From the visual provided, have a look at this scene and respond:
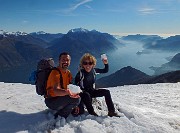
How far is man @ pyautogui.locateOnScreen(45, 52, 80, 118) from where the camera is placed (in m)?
7.84

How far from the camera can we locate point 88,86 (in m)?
9.76

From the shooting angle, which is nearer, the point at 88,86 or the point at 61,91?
the point at 61,91

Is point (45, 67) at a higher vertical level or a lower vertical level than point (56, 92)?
higher

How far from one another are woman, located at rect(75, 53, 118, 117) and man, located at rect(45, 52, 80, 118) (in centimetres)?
64

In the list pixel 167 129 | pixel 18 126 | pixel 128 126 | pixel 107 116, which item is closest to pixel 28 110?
pixel 18 126

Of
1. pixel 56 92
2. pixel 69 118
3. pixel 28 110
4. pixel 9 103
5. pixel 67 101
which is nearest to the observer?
pixel 56 92

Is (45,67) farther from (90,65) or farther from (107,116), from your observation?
(107,116)

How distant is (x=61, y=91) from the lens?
774cm

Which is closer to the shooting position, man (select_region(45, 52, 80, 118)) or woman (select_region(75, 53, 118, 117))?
man (select_region(45, 52, 80, 118))

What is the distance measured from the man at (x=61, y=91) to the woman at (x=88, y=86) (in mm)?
639

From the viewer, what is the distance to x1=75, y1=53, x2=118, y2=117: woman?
925 centimetres

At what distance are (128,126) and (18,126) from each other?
3.40 m

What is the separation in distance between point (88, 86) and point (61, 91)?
216 cm

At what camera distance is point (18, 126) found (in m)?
8.23
